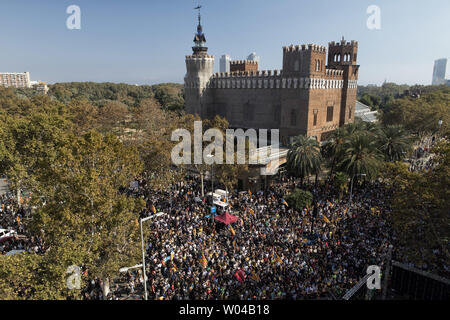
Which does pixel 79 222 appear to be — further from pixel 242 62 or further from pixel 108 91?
pixel 108 91

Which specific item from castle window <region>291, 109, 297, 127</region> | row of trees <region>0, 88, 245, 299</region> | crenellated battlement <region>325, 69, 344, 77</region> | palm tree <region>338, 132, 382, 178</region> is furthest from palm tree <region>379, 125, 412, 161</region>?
row of trees <region>0, 88, 245, 299</region>

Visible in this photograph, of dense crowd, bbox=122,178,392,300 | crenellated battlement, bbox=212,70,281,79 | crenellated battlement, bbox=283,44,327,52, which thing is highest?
crenellated battlement, bbox=283,44,327,52

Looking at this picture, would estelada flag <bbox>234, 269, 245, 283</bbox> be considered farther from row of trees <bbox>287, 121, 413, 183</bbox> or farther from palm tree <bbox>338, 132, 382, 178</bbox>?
palm tree <bbox>338, 132, 382, 178</bbox>

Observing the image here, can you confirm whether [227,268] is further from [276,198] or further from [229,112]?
[229,112]

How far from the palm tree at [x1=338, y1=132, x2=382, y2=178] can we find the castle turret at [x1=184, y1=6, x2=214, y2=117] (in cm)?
2786

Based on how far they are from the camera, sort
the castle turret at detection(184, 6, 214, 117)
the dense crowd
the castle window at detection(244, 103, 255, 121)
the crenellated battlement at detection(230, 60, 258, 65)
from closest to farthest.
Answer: the dense crowd → the castle window at detection(244, 103, 255, 121) → the castle turret at detection(184, 6, 214, 117) → the crenellated battlement at detection(230, 60, 258, 65)

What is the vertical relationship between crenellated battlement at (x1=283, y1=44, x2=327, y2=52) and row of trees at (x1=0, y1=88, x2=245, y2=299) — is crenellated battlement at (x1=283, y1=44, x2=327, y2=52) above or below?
above

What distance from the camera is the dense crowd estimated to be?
1709 cm

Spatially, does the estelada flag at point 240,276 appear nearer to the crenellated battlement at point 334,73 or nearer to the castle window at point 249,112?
the castle window at point 249,112

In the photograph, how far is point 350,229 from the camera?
2358 cm

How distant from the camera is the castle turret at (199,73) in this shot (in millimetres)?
50188

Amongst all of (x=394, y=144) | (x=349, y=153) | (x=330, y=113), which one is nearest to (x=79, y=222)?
(x=349, y=153)

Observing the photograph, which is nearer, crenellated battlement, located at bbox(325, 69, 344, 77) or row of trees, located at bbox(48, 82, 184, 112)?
crenellated battlement, located at bbox(325, 69, 344, 77)

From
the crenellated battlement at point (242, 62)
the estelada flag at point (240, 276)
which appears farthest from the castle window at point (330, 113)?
the estelada flag at point (240, 276)
